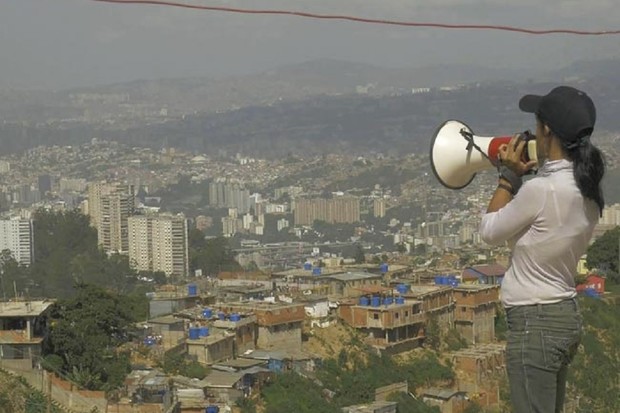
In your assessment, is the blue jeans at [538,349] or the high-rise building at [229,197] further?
Result: the high-rise building at [229,197]

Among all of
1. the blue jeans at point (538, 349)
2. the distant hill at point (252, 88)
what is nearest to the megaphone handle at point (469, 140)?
the blue jeans at point (538, 349)

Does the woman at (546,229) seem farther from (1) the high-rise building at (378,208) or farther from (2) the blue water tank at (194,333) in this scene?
(1) the high-rise building at (378,208)

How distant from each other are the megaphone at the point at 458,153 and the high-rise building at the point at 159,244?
2485 cm

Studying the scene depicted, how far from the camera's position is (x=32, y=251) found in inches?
1108

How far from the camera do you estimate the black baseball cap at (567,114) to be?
4.95 feet

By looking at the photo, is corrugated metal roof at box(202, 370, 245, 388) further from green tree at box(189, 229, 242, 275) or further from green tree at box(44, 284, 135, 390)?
green tree at box(189, 229, 242, 275)

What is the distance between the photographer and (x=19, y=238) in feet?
95.5

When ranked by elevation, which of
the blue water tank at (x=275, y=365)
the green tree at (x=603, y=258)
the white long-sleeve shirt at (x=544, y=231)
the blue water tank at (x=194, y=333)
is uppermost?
the white long-sleeve shirt at (x=544, y=231)

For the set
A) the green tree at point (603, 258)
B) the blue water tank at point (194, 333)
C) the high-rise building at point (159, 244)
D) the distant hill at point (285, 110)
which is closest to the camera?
the blue water tank at point (194, 333)

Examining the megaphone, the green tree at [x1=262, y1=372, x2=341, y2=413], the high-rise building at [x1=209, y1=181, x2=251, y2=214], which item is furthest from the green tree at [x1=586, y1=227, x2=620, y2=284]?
the high-rise building at [x1=209, y1=181, x2=251, y2=214]

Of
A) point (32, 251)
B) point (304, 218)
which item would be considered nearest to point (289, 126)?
point (304, 218)

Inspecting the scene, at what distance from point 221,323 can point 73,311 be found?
8.03ft

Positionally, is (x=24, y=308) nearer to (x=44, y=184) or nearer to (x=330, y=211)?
(x=330, y=211)

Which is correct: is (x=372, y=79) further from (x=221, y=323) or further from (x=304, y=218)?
(x=221, y=323)
